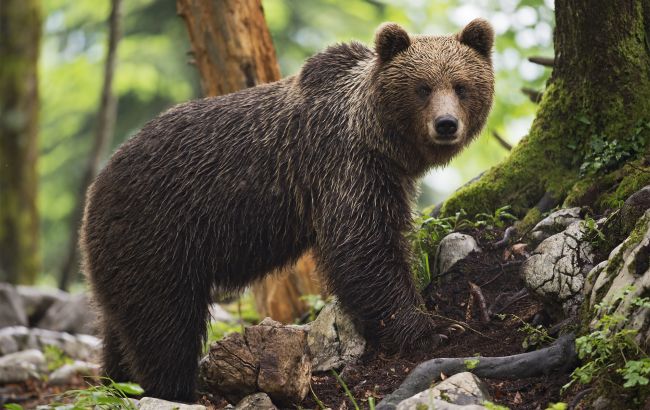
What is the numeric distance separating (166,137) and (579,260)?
3.42m

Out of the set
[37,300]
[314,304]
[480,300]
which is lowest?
[480,300]

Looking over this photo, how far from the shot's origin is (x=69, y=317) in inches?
500

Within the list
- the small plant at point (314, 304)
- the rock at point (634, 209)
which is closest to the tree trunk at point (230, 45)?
the small plant at point (314, 304)

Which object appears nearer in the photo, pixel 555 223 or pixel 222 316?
pixel 555 223

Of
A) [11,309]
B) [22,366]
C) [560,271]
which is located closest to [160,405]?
[560,271]

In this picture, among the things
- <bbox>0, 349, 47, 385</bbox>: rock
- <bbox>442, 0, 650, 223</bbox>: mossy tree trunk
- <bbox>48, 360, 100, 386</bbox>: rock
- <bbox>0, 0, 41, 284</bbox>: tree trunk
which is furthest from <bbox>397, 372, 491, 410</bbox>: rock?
<bbox>0, 0, 41, 284</bbox>: tree trunk

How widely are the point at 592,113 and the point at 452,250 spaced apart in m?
1.59

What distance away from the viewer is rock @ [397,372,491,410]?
4758mm

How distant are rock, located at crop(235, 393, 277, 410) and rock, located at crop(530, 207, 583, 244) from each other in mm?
2445

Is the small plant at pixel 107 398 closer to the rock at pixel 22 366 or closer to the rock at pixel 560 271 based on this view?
the rock at pixel 560 271

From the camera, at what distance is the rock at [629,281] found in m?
4.75

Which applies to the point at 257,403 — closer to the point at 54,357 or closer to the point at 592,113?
the point at 592,113

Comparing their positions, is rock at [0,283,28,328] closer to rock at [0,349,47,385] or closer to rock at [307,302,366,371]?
rock at [0,349,47,385]

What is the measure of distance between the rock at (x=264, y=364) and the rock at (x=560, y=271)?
63.8 inches
